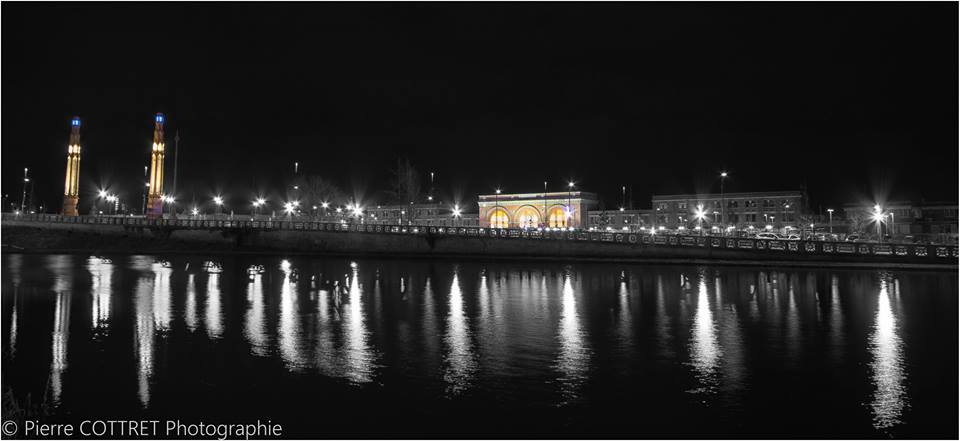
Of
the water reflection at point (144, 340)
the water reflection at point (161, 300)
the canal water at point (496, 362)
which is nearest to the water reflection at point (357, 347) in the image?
the canal water at point (496, 362)

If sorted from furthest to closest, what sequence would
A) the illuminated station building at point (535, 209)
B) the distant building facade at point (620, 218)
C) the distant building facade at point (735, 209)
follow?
the illuminated station building at point (535, 209)
the distant building facade at point (620, 218)
the distant building facade at point (735, 209)

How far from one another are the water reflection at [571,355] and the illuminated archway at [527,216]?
340 ft

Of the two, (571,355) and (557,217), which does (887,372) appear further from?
(557,217)

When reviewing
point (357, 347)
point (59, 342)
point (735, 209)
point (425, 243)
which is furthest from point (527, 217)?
point (59, 342)

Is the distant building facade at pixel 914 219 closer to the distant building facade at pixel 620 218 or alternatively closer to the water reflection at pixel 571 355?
the distant building facade at pixel 620 218

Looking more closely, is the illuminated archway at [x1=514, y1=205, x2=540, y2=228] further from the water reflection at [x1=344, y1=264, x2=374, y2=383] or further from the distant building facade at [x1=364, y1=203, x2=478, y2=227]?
the water reflection at [x1=344, y1=264, x2=374, y2=383]

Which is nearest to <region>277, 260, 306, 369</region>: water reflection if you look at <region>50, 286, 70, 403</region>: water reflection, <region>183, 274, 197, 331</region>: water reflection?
<region>183, 274, 197, 331</region>: water reflection

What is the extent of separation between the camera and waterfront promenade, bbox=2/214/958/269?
4722 centimetres

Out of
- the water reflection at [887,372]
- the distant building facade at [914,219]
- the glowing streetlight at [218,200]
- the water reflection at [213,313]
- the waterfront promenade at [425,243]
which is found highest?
the glowing streetlight at [218,200]

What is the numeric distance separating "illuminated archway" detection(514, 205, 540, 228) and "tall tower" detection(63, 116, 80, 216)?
3306 inches

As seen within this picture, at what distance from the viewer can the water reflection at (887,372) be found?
10.4 metres

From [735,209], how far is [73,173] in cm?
12177

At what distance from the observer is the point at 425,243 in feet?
222

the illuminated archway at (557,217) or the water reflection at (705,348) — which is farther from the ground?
the illuminated archway at (557,217)
